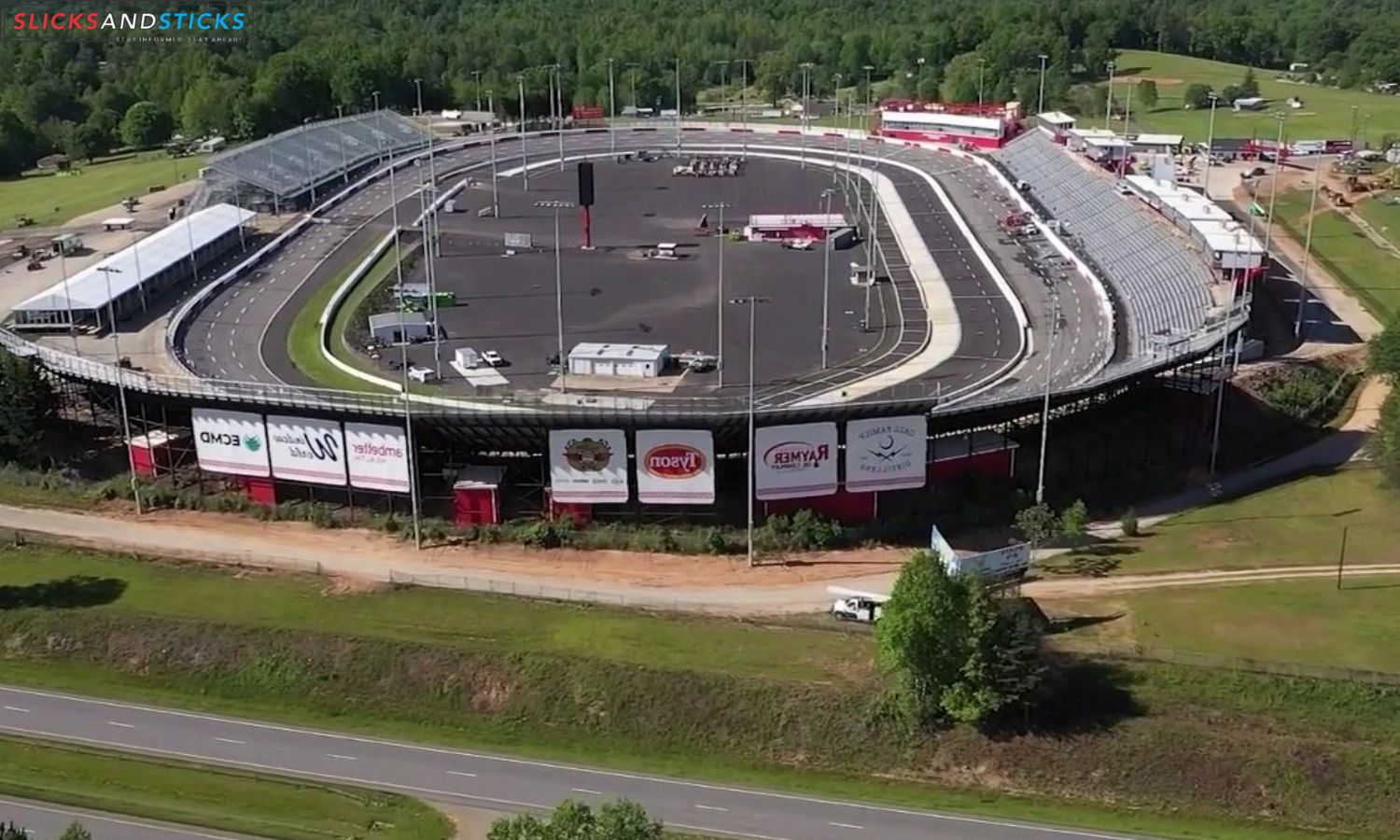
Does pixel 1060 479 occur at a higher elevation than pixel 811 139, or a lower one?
lower

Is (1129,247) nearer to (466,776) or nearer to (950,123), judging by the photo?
(950,123)

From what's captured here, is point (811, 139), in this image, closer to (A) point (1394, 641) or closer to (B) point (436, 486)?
(B) point (436, 486)

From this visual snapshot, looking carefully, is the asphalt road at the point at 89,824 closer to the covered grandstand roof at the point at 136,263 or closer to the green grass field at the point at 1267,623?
the green grass field at the point at 1267,623

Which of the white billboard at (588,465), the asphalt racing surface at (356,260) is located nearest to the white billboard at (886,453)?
the white billboard at (588,465)

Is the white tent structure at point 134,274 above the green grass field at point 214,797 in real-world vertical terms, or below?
above

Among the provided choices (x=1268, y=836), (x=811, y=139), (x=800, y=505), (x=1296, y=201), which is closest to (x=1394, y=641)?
(x=1268, y=836)

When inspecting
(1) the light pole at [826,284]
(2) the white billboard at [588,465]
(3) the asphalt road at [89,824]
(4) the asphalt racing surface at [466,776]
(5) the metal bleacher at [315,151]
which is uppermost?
(5) the metal bleacher at [315,151]
